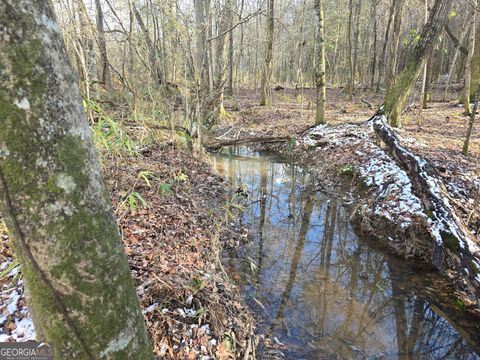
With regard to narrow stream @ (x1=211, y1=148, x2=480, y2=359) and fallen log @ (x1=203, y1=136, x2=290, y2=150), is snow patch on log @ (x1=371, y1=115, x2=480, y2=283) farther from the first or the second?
fallen log @ (x1=203, y1=136, x2=290, y2=150)

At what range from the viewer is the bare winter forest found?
3.19 ft

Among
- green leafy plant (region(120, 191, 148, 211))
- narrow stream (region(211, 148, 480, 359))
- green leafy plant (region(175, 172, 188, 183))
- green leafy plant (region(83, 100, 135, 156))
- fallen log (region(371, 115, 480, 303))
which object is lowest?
narrow stream (region(211, 148, 480, 359))

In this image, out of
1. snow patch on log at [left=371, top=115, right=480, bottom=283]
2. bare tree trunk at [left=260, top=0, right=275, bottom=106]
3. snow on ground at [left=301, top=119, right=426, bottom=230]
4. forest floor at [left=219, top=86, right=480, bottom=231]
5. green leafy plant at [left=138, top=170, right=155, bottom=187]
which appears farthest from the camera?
bare tree trunk at [left=260, top=0, right=275, bottom=106]

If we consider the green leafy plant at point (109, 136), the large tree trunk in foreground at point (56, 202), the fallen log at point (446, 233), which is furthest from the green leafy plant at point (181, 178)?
the large tree trunk in foreground at point (56, 202)

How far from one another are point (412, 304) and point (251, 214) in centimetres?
327

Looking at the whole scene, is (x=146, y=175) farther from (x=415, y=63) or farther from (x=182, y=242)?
(x=415, y=63)

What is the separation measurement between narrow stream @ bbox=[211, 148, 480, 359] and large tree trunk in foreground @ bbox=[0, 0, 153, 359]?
2.57 metres

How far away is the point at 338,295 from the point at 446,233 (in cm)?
168

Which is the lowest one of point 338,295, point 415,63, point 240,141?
point 338,295

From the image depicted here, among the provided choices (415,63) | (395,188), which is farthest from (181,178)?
(415,63)

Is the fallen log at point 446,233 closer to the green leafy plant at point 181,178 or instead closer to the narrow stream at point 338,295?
the narrow stream at point 338,295

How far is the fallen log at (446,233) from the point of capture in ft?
12.1

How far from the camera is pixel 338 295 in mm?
4156

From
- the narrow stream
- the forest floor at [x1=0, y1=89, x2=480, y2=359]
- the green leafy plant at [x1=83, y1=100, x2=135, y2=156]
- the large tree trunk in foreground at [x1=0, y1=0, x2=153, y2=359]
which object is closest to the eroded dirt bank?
the forest floor at [x1=0, y1=89, x2=480, y2=359]
